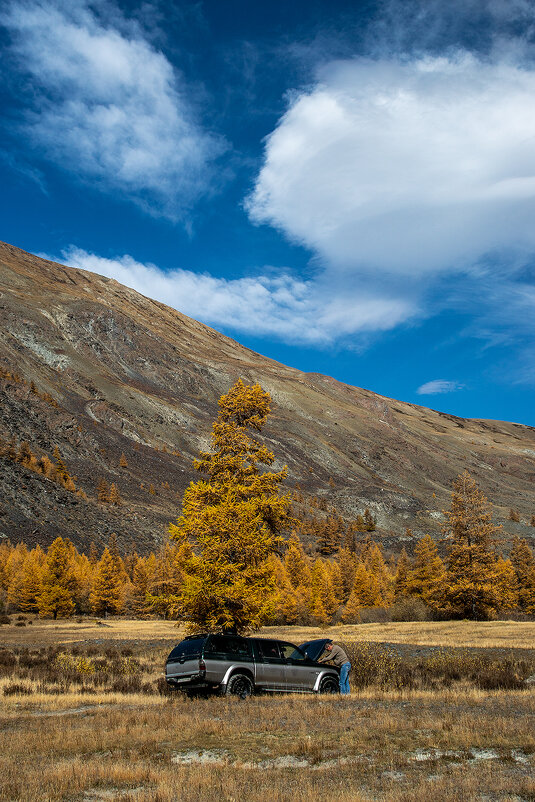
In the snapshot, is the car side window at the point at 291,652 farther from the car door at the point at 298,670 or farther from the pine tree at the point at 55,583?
the pine tree at the point at 55,583

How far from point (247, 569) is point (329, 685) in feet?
22.6

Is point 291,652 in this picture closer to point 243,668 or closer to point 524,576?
point 243,668

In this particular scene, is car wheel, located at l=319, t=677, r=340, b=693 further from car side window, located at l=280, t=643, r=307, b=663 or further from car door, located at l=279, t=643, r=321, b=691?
car side window, located at l=280, t=643, r=307, b=663

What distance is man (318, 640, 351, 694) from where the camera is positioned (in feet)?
50.0

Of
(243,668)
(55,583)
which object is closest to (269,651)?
(243,668)

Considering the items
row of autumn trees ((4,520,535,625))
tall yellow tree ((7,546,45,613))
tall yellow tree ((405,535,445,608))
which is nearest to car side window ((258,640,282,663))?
row of autumn trees ((4,520,535,625))

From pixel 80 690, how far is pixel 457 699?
10.3 m

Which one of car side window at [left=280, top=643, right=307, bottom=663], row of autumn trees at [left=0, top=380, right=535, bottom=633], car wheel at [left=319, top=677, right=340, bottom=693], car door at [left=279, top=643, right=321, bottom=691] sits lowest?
car wheel at [left=319, top=677, right=340, bottom=693]

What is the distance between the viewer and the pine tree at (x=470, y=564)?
4112 centimetres

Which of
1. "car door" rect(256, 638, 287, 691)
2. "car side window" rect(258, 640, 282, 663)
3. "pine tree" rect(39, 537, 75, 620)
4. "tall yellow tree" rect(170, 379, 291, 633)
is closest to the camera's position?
"car door" rect(256, 638, 287, 691)

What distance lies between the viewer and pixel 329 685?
1533 cm

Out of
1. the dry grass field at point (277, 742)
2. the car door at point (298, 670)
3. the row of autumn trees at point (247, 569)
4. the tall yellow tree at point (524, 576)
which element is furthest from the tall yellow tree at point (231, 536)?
the tall yellow tree at point (524, 576)

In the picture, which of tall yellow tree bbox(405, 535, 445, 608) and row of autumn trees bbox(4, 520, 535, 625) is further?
tall yellow tree bbox(405, 535, 445, 608)

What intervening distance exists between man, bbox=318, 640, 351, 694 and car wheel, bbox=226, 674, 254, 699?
2.49 meters
